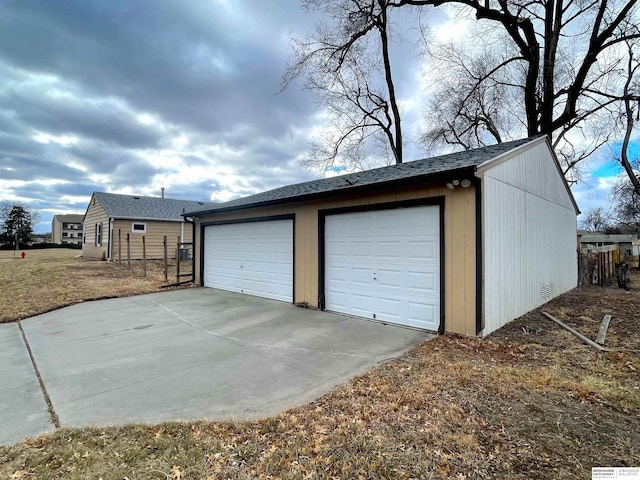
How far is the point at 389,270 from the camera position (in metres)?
6.32

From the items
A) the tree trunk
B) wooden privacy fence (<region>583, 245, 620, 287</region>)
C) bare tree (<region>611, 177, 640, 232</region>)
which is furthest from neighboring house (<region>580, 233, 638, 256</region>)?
the tree trunk

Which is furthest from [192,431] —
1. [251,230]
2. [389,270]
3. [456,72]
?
[456,72]

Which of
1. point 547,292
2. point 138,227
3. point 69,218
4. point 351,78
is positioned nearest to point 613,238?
point 351,78

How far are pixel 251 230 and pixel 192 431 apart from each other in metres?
7.49

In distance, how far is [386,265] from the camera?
20.9ft

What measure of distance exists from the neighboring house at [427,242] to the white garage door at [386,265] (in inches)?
0.8

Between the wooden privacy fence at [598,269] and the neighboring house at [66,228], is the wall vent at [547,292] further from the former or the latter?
the neighboring house at [66,228]

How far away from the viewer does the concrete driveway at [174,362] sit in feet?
10.1

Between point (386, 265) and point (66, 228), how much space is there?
8423 cm

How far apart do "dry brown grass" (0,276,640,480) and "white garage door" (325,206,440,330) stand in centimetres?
213

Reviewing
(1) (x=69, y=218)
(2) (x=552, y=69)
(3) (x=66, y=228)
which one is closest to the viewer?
(2) (x=552, y=69)

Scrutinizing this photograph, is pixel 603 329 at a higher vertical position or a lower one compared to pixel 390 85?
lower

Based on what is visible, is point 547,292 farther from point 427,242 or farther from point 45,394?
point 45,394

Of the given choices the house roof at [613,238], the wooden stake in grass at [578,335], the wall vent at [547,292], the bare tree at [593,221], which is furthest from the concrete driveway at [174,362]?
the bare tree at [593,221]
